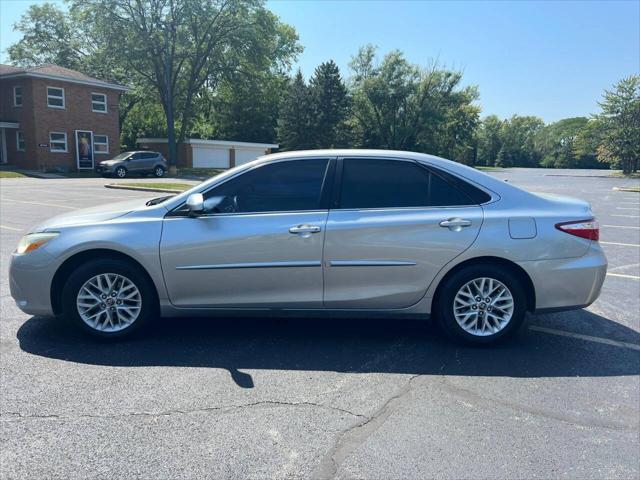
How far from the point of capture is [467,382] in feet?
12.5

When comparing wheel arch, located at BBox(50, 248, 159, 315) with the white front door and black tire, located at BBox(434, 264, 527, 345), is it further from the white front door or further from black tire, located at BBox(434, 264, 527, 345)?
the white front door

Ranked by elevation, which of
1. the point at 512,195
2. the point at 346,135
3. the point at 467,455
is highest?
the point at 346,135

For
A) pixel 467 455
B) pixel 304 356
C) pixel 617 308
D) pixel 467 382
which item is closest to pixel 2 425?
pixel 304 356

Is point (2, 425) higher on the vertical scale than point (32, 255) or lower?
lower

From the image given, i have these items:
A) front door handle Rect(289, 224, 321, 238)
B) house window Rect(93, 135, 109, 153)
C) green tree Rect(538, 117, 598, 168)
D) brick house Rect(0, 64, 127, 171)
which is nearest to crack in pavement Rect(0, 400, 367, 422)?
front door handle Rect(289, 224, 321, 238)

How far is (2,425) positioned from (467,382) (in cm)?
307

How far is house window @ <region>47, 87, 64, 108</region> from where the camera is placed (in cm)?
3366

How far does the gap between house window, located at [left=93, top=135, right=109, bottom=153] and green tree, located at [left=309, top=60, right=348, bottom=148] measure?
809 inches

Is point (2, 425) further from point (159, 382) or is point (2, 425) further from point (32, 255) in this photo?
point (32, 255)

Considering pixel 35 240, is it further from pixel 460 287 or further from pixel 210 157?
pixel 210 157

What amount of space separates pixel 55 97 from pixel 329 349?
35815 mm

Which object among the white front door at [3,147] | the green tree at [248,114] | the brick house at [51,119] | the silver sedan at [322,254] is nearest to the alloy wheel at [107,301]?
the silver sedan at [322,254]

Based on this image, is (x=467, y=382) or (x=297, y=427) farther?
(x=467, y=382)

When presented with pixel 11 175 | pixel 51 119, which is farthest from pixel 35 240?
pixel 51 119
